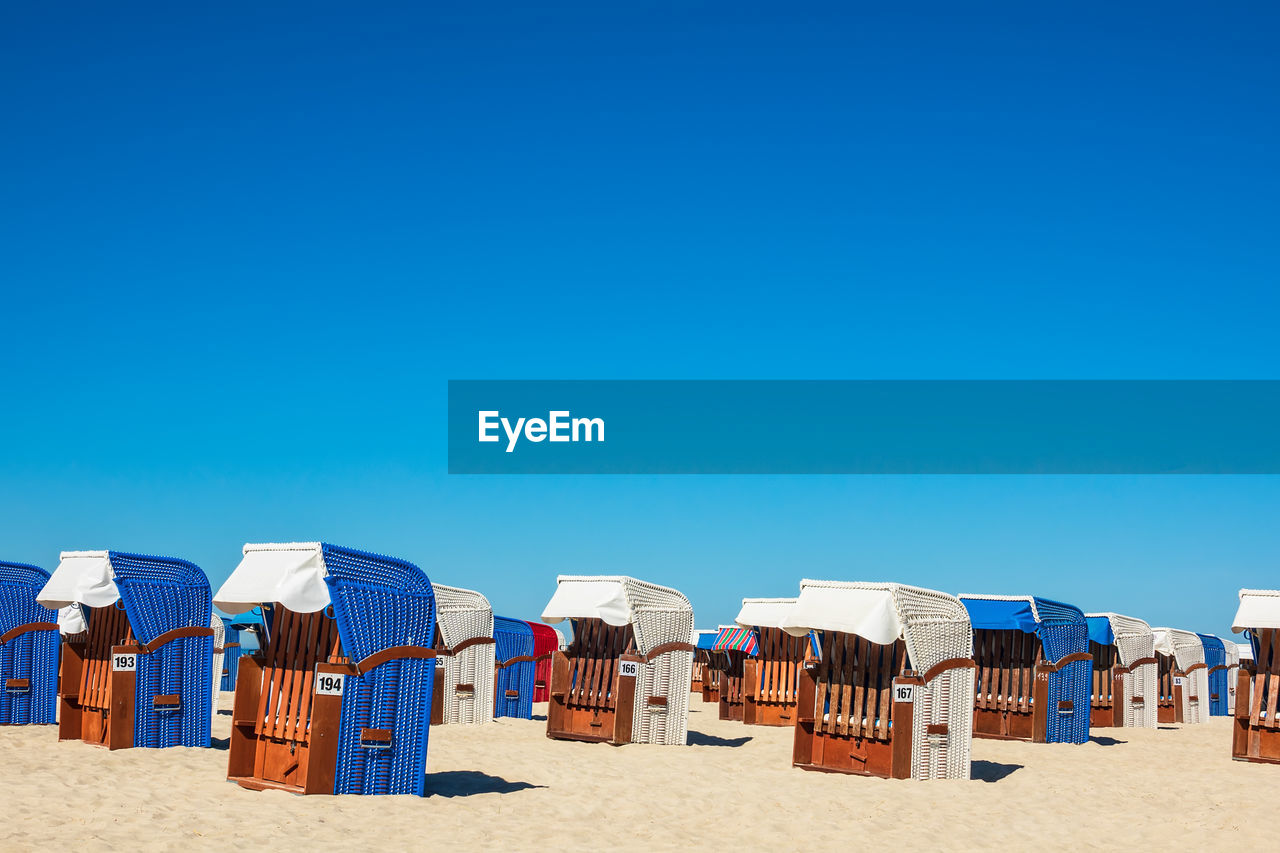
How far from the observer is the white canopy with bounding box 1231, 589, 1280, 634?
15.9 metres

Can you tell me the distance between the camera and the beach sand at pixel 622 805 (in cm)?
941

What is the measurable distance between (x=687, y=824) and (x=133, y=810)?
490 cm

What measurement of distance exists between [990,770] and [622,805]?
6.22 meters

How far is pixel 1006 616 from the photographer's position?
61.5ft

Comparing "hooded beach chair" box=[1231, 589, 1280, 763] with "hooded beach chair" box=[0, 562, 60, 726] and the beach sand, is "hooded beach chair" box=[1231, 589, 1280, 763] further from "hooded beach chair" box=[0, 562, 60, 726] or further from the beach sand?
"hooded beach chair" box=[0, 562, 60, 726]

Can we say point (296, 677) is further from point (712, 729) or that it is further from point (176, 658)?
point (712, 729)

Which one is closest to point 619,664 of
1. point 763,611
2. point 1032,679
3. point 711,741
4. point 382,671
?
point 711,741

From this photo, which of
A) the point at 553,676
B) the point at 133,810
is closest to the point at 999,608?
the point at 553,676

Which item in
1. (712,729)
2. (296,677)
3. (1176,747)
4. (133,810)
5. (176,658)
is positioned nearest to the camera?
(133,810)

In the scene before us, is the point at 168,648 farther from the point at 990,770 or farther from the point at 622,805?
the point at 990,770

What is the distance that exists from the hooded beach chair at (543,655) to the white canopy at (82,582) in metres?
15.8

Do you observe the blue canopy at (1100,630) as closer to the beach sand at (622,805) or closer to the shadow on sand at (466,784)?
the beach sand at (622,805)

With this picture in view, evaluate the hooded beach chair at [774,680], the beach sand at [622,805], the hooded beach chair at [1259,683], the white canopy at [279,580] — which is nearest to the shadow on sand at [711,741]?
the beach sand at [622,805]

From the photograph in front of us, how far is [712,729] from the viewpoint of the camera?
21.3 m
